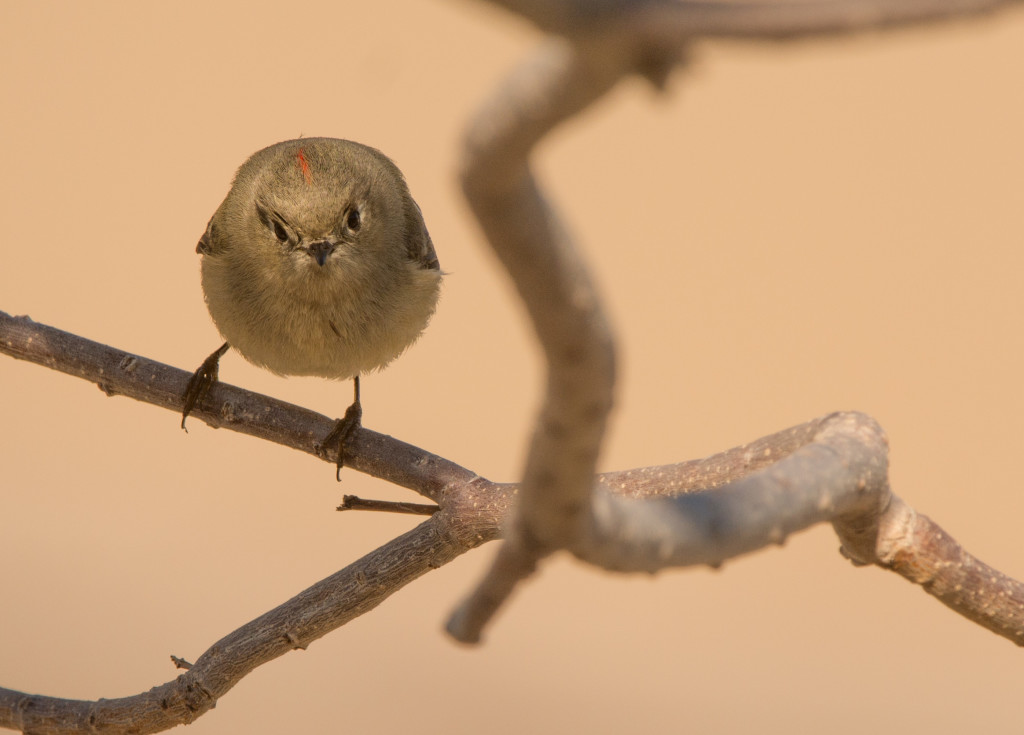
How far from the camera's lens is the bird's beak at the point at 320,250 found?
325 cm

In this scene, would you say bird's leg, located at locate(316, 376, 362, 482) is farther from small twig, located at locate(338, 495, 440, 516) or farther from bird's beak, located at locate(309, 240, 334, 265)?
bird's beak, located at locate(309, 240, 334, 265)

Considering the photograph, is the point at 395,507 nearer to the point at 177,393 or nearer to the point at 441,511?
the point at 441,511

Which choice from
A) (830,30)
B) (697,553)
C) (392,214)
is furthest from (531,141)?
(392,214)

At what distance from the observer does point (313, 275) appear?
329 centimetres

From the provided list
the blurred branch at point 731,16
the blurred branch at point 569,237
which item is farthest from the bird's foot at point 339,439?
the blurred branch at point 731,16

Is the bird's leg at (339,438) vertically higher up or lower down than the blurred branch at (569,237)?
higher up

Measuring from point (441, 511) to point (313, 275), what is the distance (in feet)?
3.69

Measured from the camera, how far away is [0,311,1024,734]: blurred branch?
65.9 inches

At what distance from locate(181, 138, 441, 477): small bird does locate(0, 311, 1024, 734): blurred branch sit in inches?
12.5

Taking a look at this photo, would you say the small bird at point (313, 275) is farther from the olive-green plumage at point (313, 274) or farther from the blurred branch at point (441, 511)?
the blurred branch at point (441, 511)

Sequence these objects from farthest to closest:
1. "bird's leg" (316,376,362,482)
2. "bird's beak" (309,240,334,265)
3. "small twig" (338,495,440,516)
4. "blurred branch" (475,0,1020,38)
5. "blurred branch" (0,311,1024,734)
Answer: "bird's beak" (309,240,334,265) → "bird's leg" (316,376,362,482) → "small twig" (338,495,440,516) → "blurred branch" (0,311,1024,734) → "blurred branch" (475,0,1020,38)

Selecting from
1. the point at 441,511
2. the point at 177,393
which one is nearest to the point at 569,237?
the point at 441,511

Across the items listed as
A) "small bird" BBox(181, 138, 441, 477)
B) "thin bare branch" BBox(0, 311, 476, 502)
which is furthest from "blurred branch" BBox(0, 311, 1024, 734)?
"small bird" BBox(181, 138, 441, 477)

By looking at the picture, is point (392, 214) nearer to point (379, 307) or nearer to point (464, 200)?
point (379, 307)
